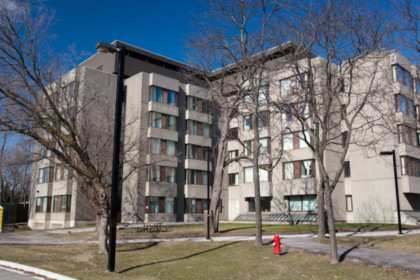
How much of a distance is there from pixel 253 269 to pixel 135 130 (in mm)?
30231

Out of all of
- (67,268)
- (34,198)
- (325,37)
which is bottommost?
(67,268)

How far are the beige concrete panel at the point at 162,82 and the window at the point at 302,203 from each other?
1787 cm

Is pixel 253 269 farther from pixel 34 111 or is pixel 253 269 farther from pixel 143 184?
A: pixel 143 184

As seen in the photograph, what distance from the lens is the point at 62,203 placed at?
39906 millimetres

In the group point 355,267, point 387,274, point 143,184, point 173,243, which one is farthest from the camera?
point 143,184

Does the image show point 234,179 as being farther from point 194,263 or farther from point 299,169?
point 194,263

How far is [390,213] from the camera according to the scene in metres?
33.8

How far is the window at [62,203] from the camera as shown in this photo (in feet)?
129

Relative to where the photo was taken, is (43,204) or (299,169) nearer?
(299,169)

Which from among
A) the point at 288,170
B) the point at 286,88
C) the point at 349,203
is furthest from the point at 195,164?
the point at 349,203

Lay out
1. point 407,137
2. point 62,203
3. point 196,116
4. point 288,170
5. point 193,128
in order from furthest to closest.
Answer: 1. point 196,116
2. point 193,128
3. point 62,203
4. point 288,170
5. point 407,137

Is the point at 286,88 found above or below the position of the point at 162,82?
below

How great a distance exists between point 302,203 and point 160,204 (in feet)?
48.2

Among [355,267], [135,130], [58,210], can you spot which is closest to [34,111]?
[355,267]
